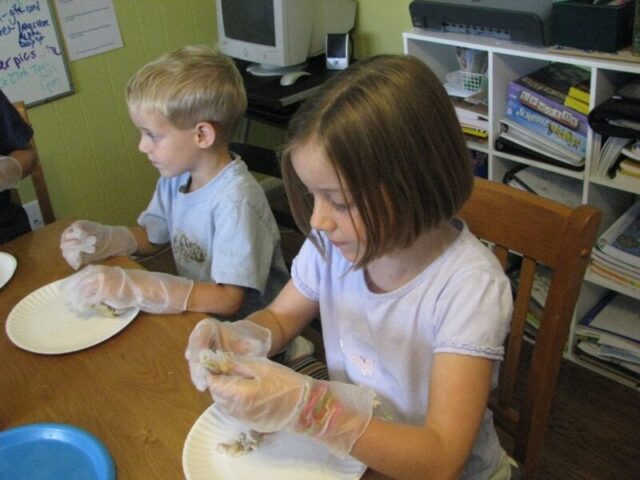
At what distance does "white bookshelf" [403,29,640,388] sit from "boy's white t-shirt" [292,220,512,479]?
0.96m

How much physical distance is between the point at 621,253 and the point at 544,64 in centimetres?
63

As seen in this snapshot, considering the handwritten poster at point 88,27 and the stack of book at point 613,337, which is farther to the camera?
the handwritten poster at point 88,27

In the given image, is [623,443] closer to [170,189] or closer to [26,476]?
[170,189]

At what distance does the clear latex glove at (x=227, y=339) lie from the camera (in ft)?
2.85

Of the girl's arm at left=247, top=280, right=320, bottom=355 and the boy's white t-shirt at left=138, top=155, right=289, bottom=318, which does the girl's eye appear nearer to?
the girl's arm at left=247, top=280, right=320, bottom=355

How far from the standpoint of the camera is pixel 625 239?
5.87 feet

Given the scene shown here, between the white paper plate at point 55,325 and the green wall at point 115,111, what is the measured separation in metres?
1.52

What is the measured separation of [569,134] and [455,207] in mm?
1126

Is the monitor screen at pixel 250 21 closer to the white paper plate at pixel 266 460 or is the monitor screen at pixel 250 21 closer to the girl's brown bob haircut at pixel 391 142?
the girl's brown bob haircut at pixel 391 142

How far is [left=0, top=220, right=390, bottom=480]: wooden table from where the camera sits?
0.79 m

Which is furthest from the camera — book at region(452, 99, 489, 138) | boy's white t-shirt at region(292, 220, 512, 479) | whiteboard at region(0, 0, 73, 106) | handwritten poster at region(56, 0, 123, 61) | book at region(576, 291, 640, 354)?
handwritten poster at region(56, 0, 123, 61)

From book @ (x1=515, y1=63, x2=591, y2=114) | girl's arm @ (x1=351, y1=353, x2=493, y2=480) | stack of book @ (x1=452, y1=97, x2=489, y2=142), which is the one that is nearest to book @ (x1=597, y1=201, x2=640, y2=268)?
book @ (x1=515, y1=63, x2=591, y2=114)

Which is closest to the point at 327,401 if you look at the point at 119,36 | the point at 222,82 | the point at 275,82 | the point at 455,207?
the point at 455,207

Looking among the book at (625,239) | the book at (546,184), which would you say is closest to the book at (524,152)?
the book at (546,184)
